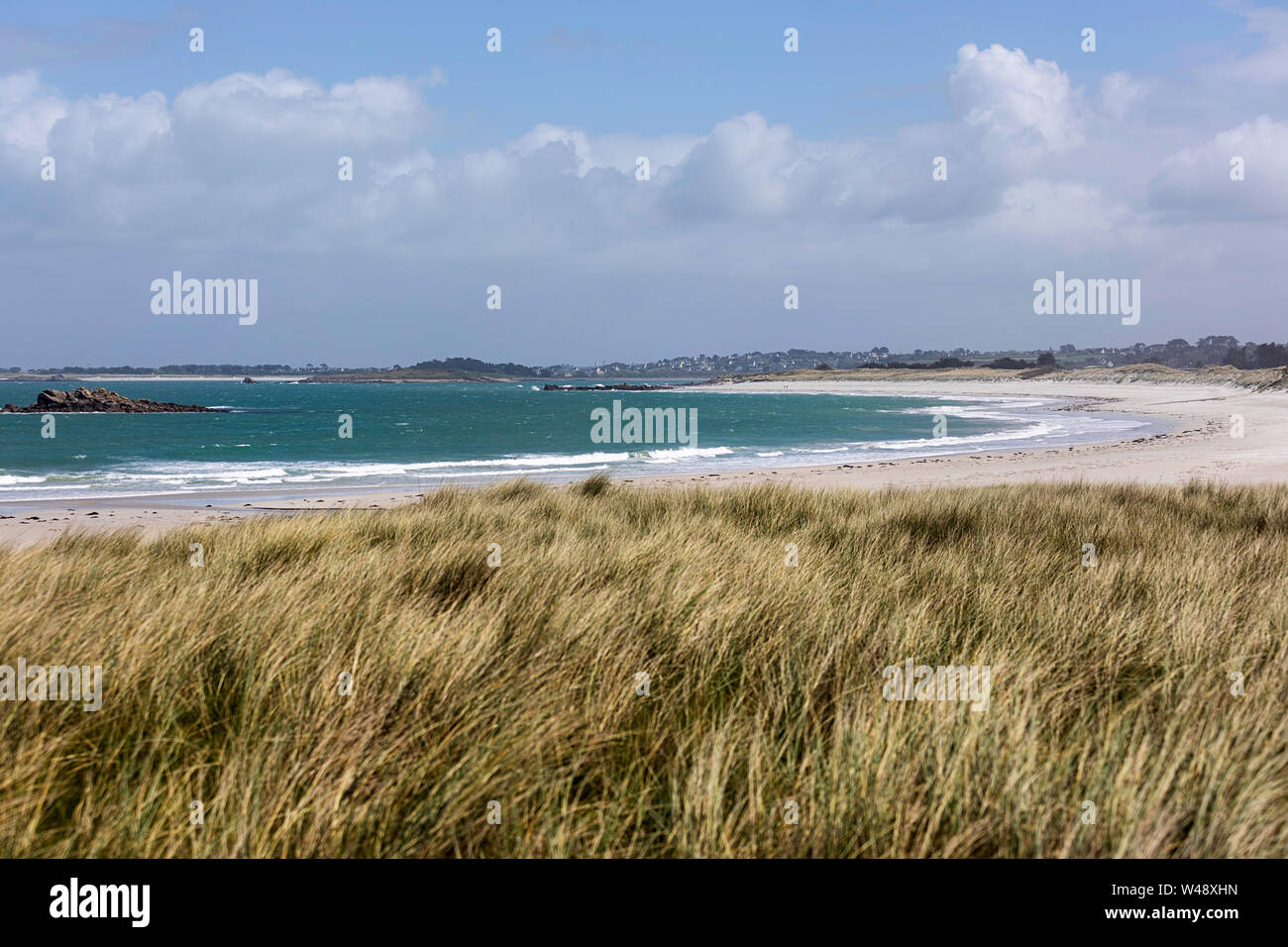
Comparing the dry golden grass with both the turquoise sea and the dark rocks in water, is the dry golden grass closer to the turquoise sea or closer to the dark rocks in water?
the turquoise sea

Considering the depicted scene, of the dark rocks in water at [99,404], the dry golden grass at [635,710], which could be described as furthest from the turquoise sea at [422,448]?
the dry golden grass at [635,710]

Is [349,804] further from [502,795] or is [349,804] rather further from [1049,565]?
[1049,565]

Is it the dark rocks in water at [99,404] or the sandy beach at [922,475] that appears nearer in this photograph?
the sandy beach at [922,475]

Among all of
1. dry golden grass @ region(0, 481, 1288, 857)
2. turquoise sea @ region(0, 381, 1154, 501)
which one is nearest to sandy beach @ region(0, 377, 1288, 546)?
turquoise sea @ region(0, 381, 1154, 501)

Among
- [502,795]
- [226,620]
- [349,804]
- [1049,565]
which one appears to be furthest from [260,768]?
[1049,565]

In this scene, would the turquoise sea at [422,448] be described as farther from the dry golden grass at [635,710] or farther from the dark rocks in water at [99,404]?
the dry golden grass at [635,710]

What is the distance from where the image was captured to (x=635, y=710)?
3.14 meters

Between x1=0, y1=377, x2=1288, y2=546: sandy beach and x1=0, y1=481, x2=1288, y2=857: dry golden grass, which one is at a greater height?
x1=0, y1=481, x2=1288, y2=857: dry golden grass

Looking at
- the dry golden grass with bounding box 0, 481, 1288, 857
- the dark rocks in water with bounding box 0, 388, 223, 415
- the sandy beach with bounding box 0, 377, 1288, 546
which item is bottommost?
the sandy beach with bounding box 0, 377, 1288, 546

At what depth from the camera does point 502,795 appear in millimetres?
2521

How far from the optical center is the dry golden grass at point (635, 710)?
7.77 feet

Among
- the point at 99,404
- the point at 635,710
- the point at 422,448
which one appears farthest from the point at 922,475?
the point at 99,404

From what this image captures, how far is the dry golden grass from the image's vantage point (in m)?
2.37
